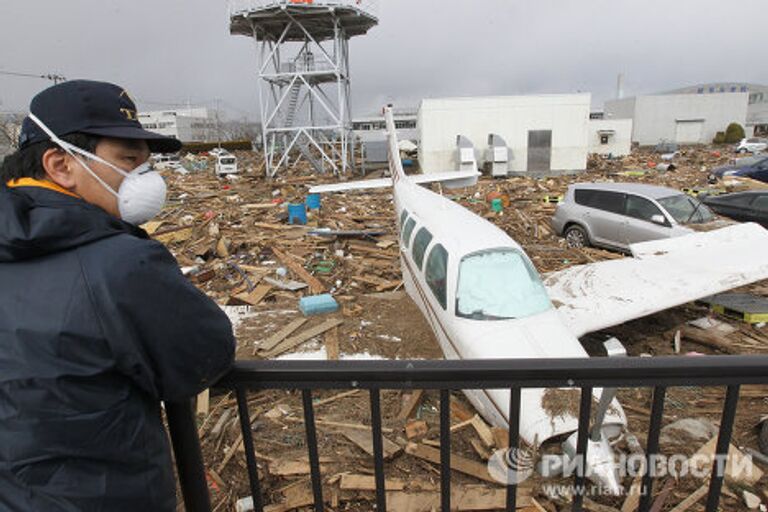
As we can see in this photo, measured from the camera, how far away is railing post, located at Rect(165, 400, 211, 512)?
1.81 meters

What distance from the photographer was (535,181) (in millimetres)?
28547

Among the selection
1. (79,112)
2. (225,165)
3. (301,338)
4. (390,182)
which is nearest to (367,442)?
(301,338)

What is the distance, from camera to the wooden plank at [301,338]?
24.6ft

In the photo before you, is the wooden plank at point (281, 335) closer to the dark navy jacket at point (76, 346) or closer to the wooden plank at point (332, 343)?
the wooden plank at point (332, 343)

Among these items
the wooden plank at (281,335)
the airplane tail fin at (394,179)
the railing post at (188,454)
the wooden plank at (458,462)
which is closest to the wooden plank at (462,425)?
the wooden plank at (458,462)

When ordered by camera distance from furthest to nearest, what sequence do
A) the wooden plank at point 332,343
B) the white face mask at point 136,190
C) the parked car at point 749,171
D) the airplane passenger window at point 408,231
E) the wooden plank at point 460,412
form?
the parked car at point 749,171
the airplane passenger window at point 408,231
the wooden plank at point 332,343
the wooden plank at point 460,412
the white face mask at point 136,190

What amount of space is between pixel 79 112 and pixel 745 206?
663 inches

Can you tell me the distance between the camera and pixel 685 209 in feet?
38.0

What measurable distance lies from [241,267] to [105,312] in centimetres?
1167

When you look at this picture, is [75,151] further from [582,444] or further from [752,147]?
[752,147]

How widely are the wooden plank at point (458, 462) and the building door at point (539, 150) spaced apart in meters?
29.9

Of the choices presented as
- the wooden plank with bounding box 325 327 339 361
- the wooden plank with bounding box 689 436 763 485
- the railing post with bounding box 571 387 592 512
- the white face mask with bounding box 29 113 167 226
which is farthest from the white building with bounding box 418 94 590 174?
the railing post with bounding box 571 387 592 512

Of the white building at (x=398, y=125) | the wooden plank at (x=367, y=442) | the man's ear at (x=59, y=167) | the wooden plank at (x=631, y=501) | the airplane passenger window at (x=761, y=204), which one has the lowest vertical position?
the wooden plank at (x=367, y=442)

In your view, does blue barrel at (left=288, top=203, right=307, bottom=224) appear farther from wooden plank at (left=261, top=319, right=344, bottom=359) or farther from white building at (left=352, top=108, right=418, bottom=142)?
white building at (left=352, top=108, right=418, bottom=142)
